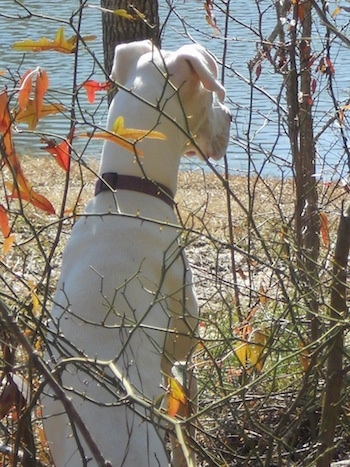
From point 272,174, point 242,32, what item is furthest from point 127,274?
point 242,32

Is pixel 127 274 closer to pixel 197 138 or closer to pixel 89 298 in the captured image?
pixel 89 298

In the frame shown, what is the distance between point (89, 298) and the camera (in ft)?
8.93

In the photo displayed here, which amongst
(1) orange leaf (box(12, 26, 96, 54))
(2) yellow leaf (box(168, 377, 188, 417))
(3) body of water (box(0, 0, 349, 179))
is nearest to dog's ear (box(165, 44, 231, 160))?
(1) orange leaf (box(12, 26, 96, 54))

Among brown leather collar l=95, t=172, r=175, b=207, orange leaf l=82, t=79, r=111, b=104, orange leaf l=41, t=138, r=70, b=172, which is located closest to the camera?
orange leaf l=41, t=138, r=70, b=172

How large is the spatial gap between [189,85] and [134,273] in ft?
2.73

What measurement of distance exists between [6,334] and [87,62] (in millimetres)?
10693

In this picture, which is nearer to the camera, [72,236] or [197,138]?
[72,236]

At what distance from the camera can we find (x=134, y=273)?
2.80m

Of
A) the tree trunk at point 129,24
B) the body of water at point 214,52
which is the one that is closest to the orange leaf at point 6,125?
the tree trunk at point 129,24

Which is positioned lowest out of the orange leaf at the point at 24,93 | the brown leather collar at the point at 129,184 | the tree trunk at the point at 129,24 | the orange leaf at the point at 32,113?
the brown leather collar at the point at 129,184

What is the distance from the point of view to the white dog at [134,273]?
2.30 meters

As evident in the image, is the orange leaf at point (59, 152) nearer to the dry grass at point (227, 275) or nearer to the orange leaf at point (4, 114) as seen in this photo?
the dry grass at point (227, 275)

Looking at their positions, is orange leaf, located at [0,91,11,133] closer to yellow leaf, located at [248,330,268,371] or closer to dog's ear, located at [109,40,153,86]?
yellow leaf, located at [248,330,268,371]

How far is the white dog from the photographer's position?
2299 millimetres
